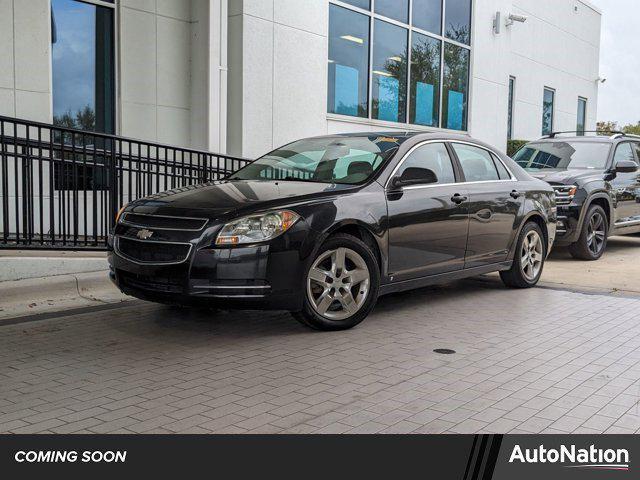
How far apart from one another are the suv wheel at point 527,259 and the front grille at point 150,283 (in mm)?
4050

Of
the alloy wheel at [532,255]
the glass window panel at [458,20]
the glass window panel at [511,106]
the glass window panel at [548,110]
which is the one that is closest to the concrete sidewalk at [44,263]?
the alloy wheel at [532,255]

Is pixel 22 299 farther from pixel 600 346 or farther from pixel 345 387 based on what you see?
pixel 600 346

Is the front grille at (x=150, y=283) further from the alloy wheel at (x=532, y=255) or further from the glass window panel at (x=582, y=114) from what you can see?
the glass window panel at (x=582, y=114)

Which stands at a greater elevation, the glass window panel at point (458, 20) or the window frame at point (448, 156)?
the glass window panel at point (458, 20)

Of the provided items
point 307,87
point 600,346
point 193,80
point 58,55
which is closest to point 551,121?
point 307,87

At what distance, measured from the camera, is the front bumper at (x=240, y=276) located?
18.2 feet

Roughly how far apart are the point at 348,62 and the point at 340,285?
8830 mm

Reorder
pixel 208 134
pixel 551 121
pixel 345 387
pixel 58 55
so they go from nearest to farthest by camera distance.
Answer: pixel 345 387 → pixel 58 55 → pixel 208 134 → pixel 551 121

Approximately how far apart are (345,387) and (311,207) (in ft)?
5.61

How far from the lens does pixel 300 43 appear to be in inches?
496

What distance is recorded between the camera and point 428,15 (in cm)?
1620

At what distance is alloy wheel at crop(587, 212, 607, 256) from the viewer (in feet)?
35.6

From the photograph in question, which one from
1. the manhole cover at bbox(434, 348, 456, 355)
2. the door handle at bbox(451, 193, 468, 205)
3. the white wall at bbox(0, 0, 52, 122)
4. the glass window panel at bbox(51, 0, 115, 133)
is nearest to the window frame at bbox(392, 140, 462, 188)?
the door handle at bbox(451, 193, 468, 205)

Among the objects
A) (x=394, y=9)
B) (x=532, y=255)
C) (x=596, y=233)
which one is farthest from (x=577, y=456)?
(x=394, y=9)
